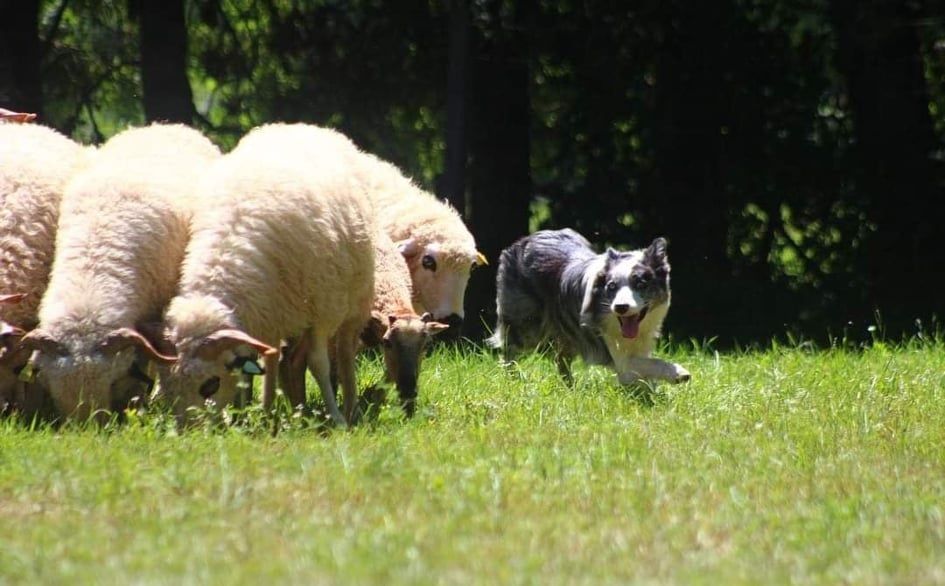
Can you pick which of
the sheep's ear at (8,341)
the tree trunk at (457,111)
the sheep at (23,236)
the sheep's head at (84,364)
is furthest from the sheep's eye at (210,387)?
the tree trunk at (457,111)

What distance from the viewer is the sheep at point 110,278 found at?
8289 mm

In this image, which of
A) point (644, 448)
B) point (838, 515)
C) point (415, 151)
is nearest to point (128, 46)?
point (415, 151)

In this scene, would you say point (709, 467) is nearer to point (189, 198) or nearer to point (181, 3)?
point (189, 198)

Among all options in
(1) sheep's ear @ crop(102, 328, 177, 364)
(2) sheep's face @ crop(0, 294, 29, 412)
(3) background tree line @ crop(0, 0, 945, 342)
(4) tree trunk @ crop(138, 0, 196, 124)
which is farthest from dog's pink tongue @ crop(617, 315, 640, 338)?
(4) tree trunk @ crop(138, 0, 196, 124)

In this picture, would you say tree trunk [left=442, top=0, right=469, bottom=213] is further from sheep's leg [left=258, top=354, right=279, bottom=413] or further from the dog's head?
sheep's leg [left=258, top=354, right=279, bottom=413]

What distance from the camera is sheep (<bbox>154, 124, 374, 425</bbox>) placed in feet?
27.1

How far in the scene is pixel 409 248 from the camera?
1080cm

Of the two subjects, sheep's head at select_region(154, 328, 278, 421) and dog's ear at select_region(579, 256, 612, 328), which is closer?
sheep's head at select_region(154, 328, 278, 421)

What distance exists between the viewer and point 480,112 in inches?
580

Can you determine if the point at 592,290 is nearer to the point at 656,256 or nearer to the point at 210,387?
the point at 656,256

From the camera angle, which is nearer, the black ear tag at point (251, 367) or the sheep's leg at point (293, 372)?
the black ear tag at point (251, 367)

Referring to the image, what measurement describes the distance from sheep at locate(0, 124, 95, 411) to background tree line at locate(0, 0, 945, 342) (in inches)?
180

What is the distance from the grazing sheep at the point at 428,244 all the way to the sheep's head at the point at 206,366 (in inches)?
105

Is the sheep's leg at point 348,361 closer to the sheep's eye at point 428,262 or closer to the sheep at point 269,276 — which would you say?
the sheep at point 269,276
